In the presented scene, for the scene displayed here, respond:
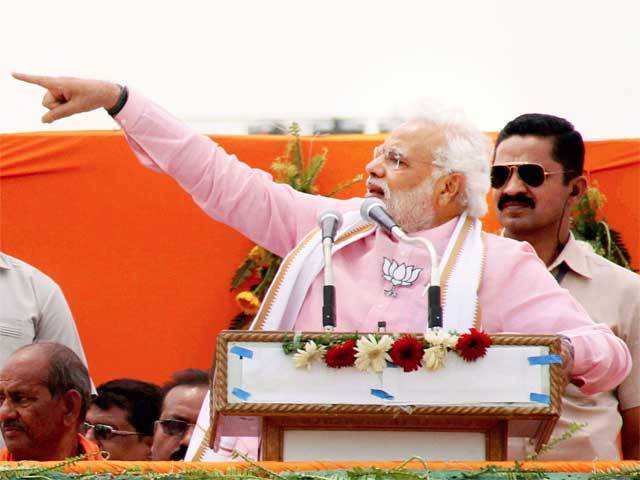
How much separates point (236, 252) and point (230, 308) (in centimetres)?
30

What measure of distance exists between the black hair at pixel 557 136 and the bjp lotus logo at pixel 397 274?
136 centimetres

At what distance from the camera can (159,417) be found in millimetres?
5629

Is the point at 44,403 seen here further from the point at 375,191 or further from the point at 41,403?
the point at 375,191

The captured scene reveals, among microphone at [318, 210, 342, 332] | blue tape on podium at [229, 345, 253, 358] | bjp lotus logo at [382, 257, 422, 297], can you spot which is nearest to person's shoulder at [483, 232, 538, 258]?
bjp lotus logo at [382, 257, 422, 297]

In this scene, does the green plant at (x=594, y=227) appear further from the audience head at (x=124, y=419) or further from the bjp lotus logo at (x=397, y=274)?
the bjp lotus logo at (x=397, y=274)

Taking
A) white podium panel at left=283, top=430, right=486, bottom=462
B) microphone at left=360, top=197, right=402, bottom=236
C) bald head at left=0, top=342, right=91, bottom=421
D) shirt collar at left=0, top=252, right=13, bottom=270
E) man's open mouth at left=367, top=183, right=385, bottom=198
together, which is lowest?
bald head at left=0, top=342, right=91, bottom=421

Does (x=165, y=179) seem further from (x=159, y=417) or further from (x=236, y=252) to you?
(x=159, y=417)

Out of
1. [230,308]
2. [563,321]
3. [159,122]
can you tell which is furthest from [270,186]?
[230,308]

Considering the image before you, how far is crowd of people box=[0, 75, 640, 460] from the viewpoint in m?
4.05

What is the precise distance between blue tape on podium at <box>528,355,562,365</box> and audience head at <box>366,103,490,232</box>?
1188 mm

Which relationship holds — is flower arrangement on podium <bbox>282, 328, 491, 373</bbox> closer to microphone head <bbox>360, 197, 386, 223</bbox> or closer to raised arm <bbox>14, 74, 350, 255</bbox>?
microphone head <bbox>360, 197, 386, 223</bbox>

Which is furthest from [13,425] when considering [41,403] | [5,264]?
[5,264]

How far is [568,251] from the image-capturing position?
510 centimetres

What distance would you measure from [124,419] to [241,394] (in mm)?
2542
